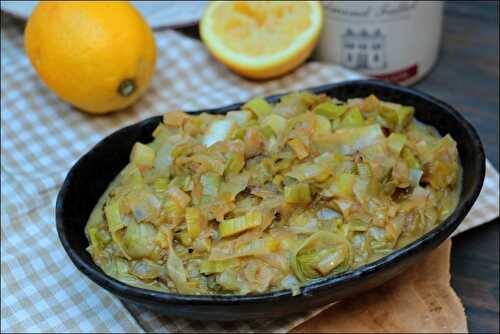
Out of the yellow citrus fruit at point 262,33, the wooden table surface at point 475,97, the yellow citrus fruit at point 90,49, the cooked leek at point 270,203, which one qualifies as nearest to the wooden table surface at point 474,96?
the wooden table surface at point 475,97

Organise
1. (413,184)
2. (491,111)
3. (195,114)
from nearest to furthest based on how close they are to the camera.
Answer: (413,184)
(195,114)
(491,111)

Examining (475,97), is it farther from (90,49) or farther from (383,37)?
(90,49)

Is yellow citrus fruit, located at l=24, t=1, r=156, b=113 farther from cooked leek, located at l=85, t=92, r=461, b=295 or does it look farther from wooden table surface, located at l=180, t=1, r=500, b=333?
wooden table surface, located at l=180, t=1, r=500, b=333

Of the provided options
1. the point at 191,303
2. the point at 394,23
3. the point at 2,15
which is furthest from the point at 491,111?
the point at 2,15

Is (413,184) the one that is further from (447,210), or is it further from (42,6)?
(42,6)

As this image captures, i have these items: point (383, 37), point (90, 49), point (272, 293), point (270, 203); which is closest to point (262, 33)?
point (383, 37)

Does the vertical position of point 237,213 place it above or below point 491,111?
above

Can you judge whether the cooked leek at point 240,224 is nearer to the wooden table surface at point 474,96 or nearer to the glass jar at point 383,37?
the wooden table surface at point 474,96

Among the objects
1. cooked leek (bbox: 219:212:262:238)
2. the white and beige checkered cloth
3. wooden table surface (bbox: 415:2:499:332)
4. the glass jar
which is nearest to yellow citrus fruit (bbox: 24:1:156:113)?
the white and beige checkered cloth

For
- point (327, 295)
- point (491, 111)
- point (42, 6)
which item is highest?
point (42, 6)
